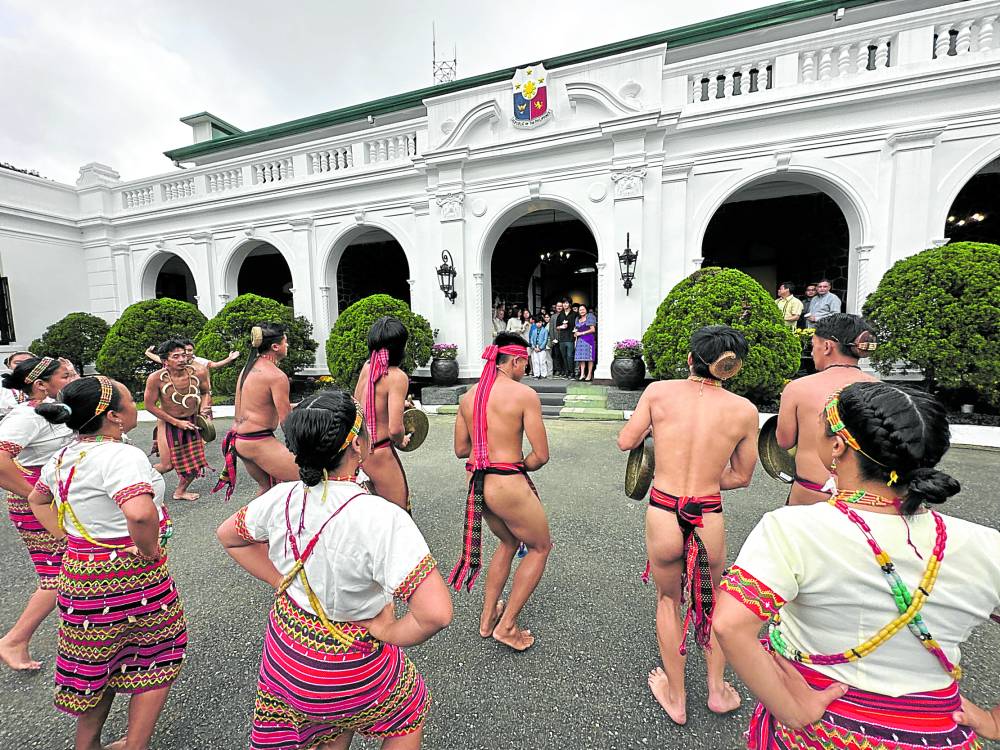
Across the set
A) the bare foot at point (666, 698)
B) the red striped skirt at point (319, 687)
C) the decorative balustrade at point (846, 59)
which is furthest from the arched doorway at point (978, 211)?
the red striped skirt at point (319, 687)

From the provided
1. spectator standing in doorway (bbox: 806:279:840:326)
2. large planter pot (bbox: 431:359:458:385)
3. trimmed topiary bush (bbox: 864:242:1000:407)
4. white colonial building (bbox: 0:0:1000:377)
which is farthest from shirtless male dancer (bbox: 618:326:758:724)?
large planter pot (bbox: 431:359:458:385)

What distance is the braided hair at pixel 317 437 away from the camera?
1186 millimetres

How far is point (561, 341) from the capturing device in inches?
406

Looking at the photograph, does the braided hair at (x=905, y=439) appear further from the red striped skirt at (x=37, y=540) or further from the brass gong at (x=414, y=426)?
the red striped skirt at (x=37, y=540)

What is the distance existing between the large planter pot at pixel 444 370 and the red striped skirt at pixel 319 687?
837cm

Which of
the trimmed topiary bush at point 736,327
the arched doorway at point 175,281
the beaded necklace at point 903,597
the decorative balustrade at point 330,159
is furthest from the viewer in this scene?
the arched doorway at point 175,281

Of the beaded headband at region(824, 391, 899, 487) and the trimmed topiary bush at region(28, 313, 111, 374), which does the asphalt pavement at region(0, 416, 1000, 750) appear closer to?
the beaded headband at region(824, 391, 899, 487)

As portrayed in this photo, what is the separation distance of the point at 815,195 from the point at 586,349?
6.51 meters

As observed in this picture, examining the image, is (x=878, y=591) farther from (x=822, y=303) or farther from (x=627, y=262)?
(x=822, y=303)

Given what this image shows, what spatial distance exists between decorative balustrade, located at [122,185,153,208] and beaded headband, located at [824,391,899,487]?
1774 centimetres

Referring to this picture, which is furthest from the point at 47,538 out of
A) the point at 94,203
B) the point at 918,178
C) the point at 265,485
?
the point at 94,203

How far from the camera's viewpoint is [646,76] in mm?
8453

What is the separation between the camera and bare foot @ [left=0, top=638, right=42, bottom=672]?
7.27ft

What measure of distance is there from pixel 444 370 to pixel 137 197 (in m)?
12.1
